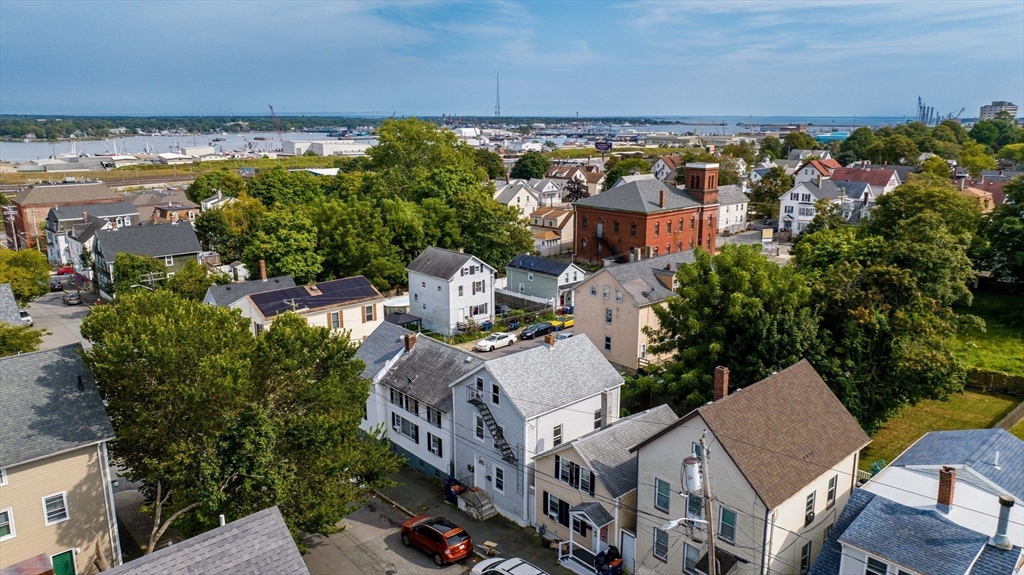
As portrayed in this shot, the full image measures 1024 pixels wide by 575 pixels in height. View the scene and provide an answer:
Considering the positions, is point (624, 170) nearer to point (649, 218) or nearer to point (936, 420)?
point (649, 218)

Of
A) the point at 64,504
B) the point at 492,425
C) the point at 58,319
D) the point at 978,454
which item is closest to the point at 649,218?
the point at 492,425

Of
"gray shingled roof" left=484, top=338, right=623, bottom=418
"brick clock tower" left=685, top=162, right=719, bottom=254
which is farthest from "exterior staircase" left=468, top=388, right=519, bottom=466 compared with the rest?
"brick clock tower" left=685, top=162, right=719, bottom=254

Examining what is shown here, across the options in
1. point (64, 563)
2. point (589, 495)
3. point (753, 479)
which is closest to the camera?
point (753, 479)

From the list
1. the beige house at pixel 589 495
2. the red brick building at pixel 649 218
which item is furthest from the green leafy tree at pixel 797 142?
the beige house at pixel 589 495

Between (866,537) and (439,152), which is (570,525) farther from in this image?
(439,152)

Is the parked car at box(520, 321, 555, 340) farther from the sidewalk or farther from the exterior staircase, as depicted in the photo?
the exterior staircase

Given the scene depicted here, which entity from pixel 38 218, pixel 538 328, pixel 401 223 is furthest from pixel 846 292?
pixel 38 218
